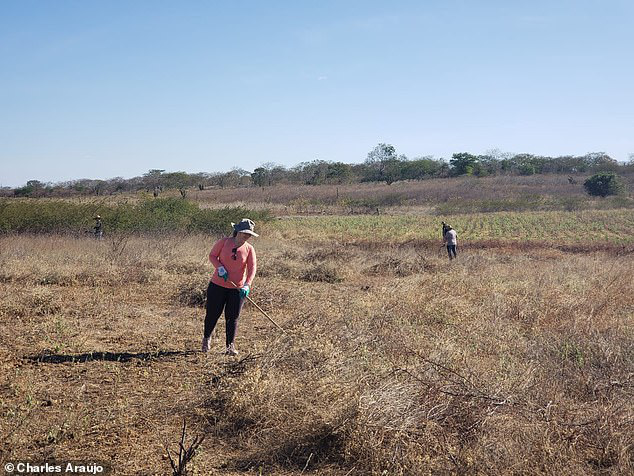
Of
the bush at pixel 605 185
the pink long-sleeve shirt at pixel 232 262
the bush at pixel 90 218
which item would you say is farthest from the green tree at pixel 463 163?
the pink long-sleeve shirt at pixel 232 262

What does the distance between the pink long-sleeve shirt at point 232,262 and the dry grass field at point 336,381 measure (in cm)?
77

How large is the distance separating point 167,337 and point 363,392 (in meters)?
3.79

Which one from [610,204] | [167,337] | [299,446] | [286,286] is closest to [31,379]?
[167,337]

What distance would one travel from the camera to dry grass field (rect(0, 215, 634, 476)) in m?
3.81

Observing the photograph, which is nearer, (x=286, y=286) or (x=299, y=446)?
(x=299, y=446)

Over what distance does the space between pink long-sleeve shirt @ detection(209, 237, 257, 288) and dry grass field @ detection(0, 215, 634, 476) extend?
770 mm

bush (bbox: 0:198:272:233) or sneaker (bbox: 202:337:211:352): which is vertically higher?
bush (bbox: 0:198:272:233)

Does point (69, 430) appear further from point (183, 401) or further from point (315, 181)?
point (315, 181)

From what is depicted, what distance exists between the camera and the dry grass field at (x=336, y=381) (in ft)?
12.5

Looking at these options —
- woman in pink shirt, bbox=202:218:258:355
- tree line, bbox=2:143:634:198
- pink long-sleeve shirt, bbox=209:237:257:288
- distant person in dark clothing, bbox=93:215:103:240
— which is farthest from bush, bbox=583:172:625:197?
woman in pink shirt, bbox=202:218:258:355

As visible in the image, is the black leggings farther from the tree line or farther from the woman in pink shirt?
the tree line

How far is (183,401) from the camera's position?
4.87 meters

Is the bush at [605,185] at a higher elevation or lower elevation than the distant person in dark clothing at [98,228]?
higher

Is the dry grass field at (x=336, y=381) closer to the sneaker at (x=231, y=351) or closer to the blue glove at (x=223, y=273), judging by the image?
the sneaker at (x=231, y=351)
